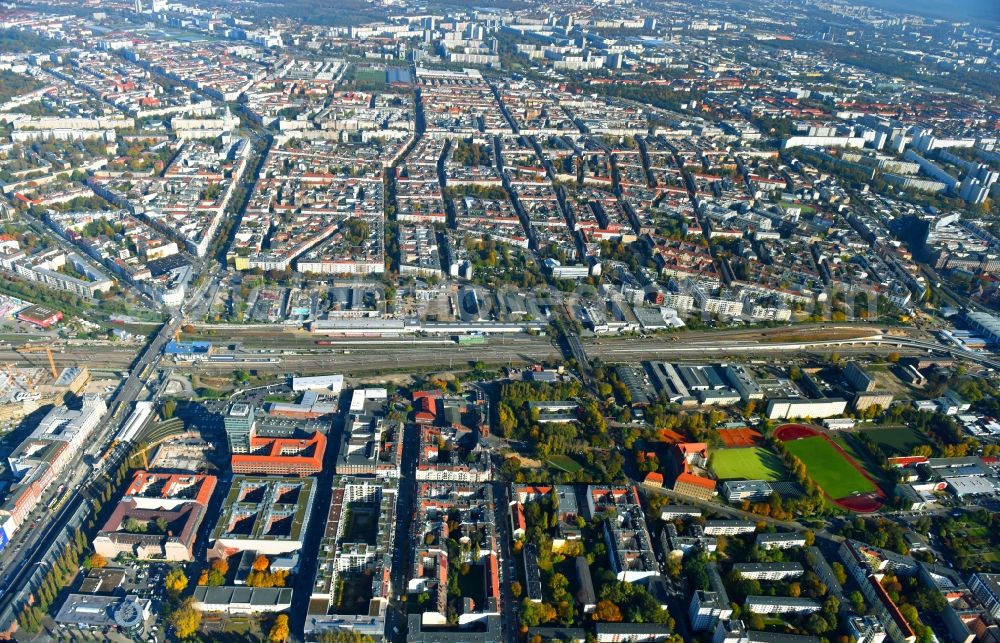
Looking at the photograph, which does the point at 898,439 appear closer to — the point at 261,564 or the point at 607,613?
the point at 607,613

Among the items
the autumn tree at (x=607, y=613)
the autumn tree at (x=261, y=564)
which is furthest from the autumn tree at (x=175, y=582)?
the autumn tree at (x=607, y=613)

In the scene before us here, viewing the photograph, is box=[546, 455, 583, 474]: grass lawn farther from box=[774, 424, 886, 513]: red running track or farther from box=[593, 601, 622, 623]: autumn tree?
box=[774, 424, 886, 513]: red running track

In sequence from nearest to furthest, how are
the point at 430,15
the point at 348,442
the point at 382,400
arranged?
the point at 348,442
the point at 382,400
the point at 430,15

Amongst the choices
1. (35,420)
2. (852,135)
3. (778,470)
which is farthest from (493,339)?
(852,135)

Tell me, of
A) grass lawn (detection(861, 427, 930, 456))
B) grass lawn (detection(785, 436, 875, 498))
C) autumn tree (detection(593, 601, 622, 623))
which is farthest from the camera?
grass lawn (detection(861, 427, 930, 456))

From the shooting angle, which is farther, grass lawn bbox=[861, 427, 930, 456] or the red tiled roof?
grass lawn bbox=[861, 427, 930, 456]

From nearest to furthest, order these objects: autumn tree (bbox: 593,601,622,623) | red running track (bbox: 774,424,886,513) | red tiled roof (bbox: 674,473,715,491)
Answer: autumn tree (bbox: 593,601,622,623)
red tiled roof (bbox: 674,473,715,491)
red running track (bbox: 774,424,886,513)

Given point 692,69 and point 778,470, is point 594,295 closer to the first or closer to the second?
point 778,470

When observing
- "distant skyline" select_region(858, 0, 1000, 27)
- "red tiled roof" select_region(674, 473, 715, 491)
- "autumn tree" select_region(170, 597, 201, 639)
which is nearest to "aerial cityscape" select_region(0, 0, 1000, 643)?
"autumn tree" select_region(170, 597, 201, 639)
